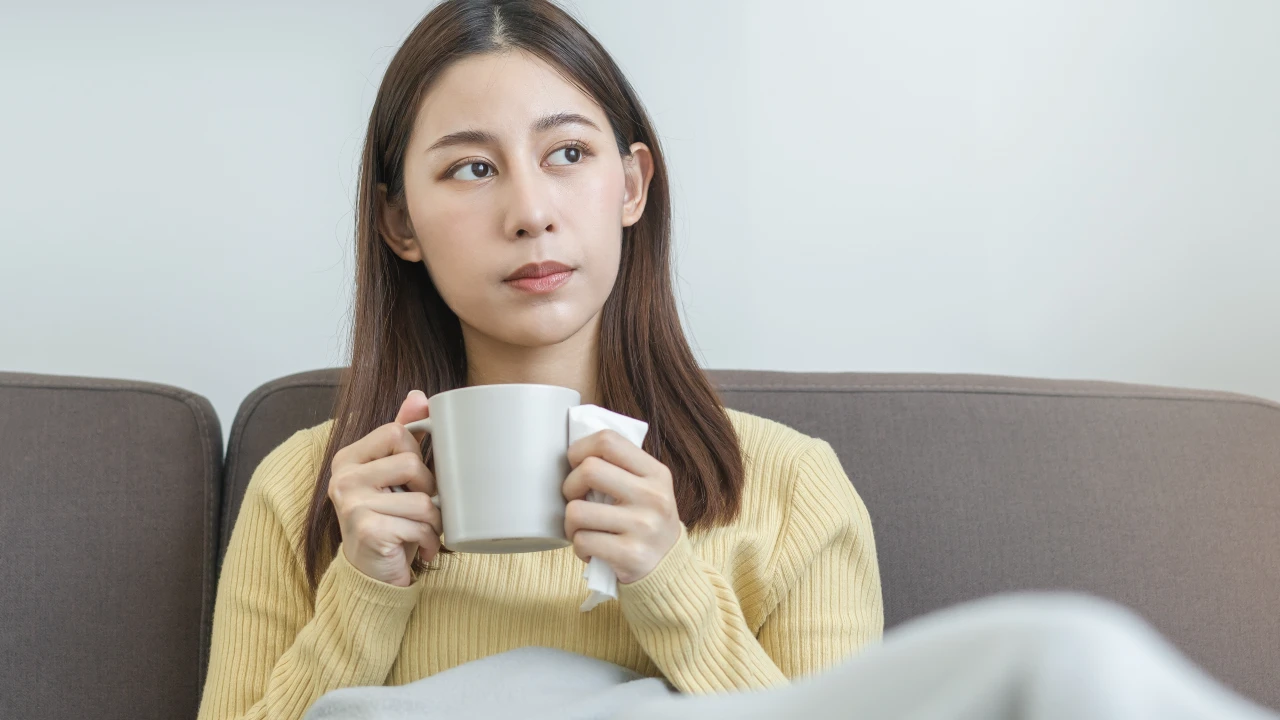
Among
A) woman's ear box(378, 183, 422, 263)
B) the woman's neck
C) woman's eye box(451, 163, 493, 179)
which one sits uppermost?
woman's eye box(451, 163, 493, 179)

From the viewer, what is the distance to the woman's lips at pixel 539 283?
119 cm

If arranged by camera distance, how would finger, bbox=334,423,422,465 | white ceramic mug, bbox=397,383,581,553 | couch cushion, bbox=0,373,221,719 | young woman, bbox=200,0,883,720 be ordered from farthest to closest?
couch cushion, bbox=0,373,221,719
young woman, bbox=200,0,883,720
finger, bbox=334,423,422,465
white ceramic mug, bbox=397,383,581,553

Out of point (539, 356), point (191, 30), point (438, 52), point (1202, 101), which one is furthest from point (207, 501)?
point (1202, 101)

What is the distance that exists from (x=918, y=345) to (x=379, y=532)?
1.09 metres

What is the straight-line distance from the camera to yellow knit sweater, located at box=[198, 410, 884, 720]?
108cm

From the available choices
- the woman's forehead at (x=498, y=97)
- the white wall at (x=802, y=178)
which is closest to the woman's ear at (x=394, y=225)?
the woman's forehead at (x=498, y=97)

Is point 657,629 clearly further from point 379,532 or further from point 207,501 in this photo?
point 207,501

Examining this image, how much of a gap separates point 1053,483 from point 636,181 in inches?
24.2

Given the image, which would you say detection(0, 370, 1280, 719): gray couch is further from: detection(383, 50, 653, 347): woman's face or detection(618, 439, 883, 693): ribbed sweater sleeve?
detection(383, 50, 653, 347): woman's face

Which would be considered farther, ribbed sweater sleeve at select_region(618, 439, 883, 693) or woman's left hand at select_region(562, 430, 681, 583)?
ribbed sweater sleeve at select_region(618, 439, 883, 693)

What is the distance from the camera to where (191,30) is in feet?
5.85

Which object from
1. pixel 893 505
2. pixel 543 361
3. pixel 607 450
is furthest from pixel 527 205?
pixel 893 505

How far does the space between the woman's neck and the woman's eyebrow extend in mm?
240

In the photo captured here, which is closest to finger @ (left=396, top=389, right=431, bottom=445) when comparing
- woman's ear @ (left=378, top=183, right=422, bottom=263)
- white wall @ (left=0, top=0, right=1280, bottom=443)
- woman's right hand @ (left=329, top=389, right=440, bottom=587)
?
woman's right hand @ (left=329, top=389, right=440, bottom=587)
